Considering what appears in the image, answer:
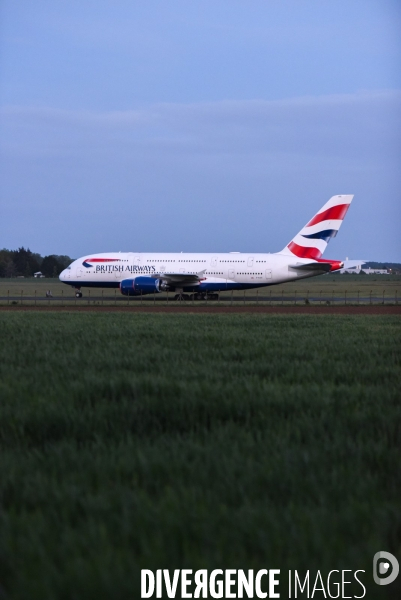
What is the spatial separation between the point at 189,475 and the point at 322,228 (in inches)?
1877

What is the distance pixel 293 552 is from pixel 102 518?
3.56 ft

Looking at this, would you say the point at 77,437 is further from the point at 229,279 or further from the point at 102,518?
the point at 229,279

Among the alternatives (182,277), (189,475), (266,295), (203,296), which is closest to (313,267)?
(203,296)

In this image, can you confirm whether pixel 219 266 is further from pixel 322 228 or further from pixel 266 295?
pixel 266 295

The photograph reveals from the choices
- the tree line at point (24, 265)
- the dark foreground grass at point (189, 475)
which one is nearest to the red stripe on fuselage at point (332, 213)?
the dark foreground grass at point (189, 475)

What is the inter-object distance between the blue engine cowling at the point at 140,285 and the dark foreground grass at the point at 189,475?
39553 millimetres

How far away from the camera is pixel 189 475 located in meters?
4.45

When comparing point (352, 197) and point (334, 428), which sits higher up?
point (352, 197)

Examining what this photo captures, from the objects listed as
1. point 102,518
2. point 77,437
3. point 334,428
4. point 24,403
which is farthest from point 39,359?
point 102,518

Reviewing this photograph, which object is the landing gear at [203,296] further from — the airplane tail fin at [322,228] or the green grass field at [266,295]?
the airplane tail fin at [322,228]

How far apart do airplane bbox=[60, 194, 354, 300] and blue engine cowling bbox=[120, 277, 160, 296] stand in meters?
0.59

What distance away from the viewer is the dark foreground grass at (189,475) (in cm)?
330

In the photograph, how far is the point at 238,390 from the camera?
7.36 meters

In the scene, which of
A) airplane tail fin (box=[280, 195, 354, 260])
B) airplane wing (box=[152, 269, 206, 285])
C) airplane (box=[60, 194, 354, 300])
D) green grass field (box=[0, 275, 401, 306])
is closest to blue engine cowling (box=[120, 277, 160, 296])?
airplane (box=[60, 194, 354, 300])
